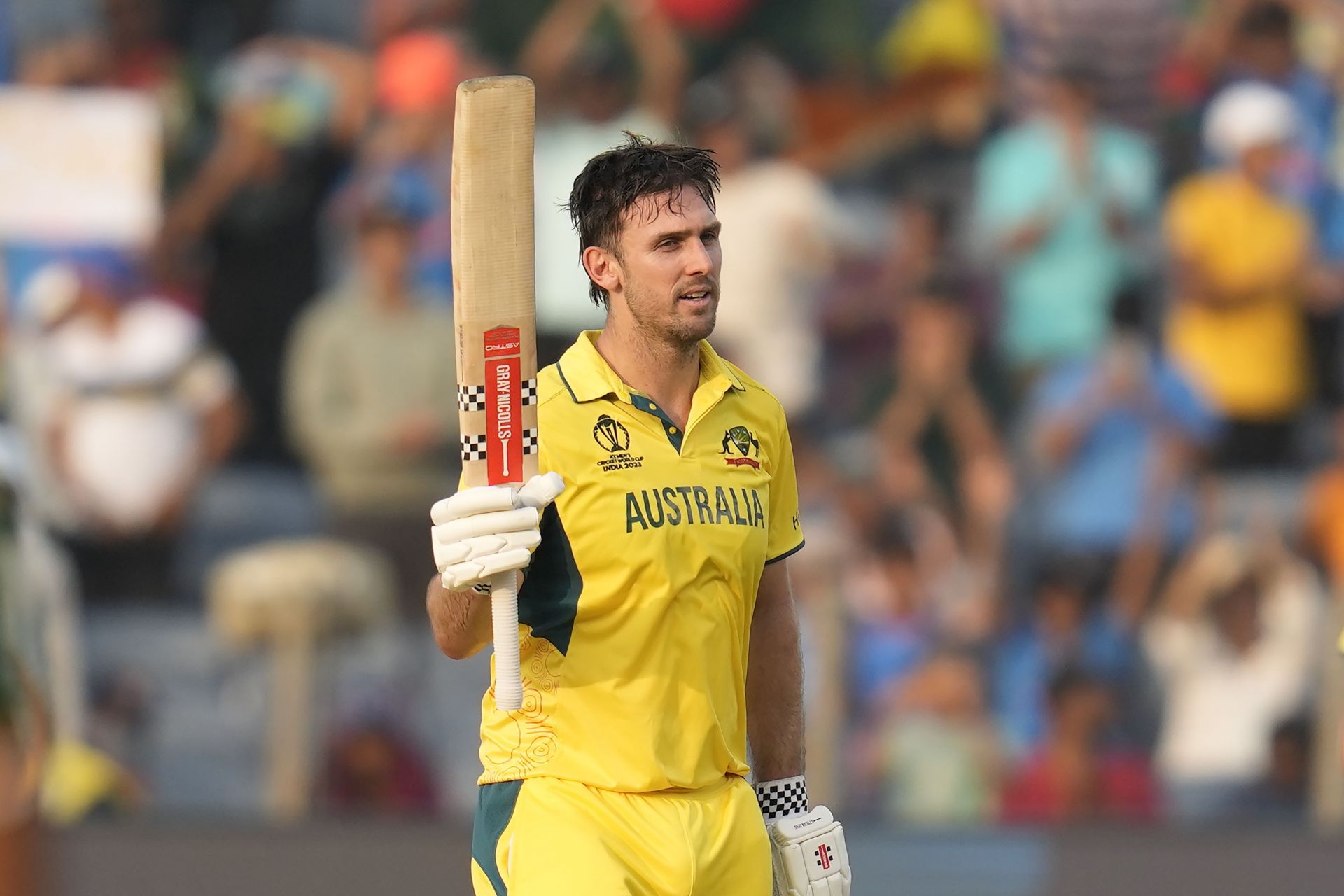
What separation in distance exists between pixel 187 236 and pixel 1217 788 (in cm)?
419

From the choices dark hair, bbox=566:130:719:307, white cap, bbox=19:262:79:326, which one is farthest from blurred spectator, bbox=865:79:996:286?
dark hair, bbox=566:130:719:307

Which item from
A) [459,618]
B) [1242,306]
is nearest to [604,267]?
[459,618]

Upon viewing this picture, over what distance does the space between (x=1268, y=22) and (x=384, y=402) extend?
3.44 metres

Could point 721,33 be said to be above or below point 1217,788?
above

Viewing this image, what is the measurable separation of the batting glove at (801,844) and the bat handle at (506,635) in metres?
0.56

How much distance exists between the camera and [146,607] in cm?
766

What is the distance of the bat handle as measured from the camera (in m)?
3.18

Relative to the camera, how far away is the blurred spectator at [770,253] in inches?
294

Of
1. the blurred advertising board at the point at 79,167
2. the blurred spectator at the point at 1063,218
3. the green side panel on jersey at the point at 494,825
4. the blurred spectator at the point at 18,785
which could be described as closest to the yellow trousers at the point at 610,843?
the green side panel on jersey at the point at 494,825

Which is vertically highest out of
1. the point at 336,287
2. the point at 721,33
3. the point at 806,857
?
the point at 721,33

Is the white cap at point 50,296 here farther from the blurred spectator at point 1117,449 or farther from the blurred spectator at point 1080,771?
the blurred spectator at point 1080,771

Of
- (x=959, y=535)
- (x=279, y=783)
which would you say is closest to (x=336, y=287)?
(x=279, y=783)

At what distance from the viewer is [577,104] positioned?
749 centimetres

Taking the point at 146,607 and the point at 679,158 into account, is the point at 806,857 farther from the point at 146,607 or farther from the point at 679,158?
the point at 146,607
